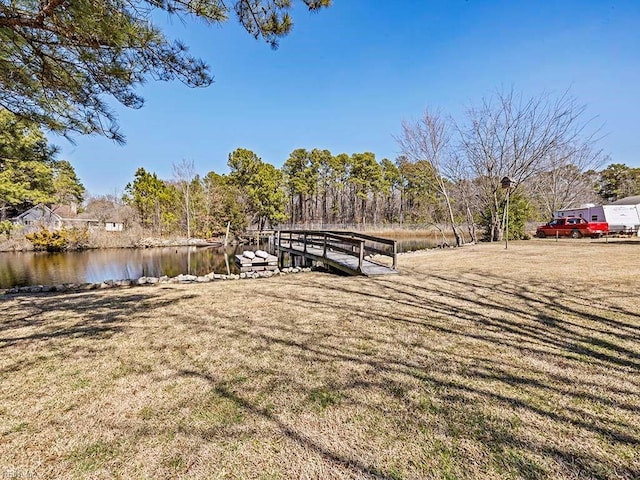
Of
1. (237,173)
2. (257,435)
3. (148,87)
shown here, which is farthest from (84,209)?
(257,435)

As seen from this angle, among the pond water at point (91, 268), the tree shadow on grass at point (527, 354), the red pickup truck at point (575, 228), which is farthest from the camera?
the red pickup truck at point (575, 228)

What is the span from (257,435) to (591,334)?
3391mm

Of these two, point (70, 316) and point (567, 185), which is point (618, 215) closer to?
point (567, 185)

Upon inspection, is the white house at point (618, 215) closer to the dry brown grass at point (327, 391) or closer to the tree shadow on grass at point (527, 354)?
the tree shadow on grass at point (527, 354)

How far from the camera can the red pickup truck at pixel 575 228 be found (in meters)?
15.3

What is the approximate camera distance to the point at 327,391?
2.20 meters

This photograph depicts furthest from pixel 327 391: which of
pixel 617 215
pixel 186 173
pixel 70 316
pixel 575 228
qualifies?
pixel 186 173

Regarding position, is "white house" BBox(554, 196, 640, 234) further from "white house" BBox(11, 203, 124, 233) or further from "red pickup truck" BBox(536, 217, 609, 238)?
"white house" BBox(11, 203, 124, 233)

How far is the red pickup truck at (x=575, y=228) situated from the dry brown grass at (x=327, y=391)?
47.8 ft

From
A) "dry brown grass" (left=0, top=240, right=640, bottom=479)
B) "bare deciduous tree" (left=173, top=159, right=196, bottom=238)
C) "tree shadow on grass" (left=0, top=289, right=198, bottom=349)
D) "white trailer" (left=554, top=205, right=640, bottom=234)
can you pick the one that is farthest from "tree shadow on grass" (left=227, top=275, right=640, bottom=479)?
"bare deciduous tree" (left=173, top=159, right=196, bottom=238)

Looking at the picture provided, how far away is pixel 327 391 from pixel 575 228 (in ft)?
62.0

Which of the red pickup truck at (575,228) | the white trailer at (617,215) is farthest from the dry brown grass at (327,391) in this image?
the white trailer at (617,215)

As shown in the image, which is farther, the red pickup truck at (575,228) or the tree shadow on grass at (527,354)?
the red pickup truck at (575,228)

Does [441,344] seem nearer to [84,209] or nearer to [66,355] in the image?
[66,355]
